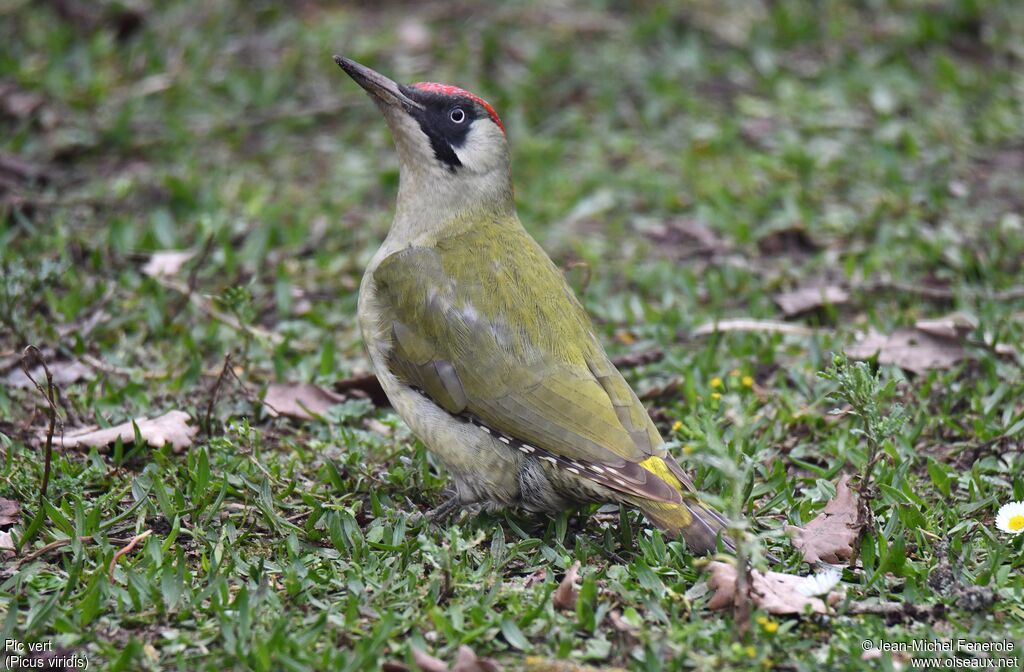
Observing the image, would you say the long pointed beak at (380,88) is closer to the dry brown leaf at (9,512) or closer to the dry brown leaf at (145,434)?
the dry brown leaf at (145,434)

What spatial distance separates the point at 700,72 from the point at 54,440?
5.81 metres

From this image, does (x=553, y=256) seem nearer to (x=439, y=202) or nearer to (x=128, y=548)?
(x=439, y=202)

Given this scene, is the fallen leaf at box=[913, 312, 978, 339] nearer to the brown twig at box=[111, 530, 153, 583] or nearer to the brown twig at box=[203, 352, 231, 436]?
the brown twig at box=[203, 352, 231, 436]

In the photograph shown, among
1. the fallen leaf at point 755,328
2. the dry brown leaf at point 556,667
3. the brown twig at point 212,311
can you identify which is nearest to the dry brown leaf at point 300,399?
the brown twig at point 212,311

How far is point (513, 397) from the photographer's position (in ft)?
15.1

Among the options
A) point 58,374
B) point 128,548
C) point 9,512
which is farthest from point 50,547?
point 58,374

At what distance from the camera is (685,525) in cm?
421

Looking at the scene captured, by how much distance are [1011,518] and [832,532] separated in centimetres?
70

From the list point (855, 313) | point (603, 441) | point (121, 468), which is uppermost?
point (603, 441)

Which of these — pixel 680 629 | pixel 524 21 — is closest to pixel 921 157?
pixel 524 21

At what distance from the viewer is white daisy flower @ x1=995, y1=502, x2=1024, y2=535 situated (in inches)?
181

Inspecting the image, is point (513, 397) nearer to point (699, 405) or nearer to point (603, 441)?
point (603, 441)

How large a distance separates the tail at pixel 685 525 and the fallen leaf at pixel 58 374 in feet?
9.41

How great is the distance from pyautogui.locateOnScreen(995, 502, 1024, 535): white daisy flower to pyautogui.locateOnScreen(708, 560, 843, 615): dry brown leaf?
90 cm
